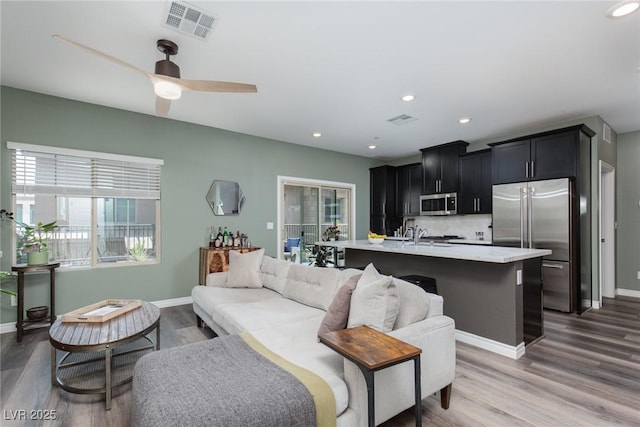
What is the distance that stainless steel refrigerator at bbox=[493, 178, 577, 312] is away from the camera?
4.20m

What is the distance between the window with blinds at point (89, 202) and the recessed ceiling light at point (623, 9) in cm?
489

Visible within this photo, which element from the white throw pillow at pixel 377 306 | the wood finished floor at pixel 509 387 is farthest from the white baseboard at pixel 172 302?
the white throw pillow at pixel 377 306

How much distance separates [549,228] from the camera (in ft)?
14.3

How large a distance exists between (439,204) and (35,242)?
608 cm

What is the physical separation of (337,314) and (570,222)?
3.92m

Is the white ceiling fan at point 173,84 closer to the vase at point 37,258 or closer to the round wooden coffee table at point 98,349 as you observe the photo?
the round wooden coffee table at point 98,349

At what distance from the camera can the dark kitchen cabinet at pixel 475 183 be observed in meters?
5.36

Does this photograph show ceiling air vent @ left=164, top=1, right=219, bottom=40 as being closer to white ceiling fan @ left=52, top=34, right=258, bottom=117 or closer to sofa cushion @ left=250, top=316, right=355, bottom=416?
white ceiling fan @ left=52, top=34, right=258, bottom=117

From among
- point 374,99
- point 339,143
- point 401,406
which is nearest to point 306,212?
point 339,143

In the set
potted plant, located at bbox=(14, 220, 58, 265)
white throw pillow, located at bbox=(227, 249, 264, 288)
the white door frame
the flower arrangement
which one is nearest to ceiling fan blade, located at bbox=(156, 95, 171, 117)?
white throw pillow, located at bbox=(227, 249, 264, 288)

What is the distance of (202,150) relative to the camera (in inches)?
190

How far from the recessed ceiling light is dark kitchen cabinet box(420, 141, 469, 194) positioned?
350 centimetres

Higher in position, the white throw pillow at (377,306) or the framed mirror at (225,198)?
the framed mirror at (225,198)

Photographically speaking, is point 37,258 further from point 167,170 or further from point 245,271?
point 245,271
